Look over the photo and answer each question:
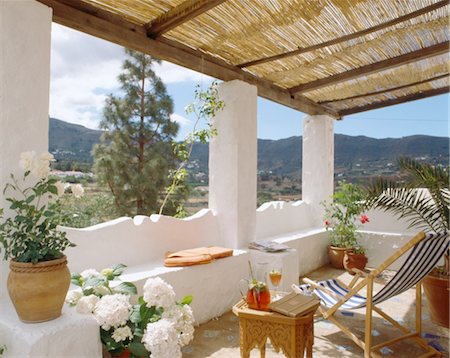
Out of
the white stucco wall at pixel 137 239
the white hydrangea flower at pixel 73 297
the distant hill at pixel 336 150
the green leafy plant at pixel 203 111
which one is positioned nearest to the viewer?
the white hydrangea flower at pixel 73 297

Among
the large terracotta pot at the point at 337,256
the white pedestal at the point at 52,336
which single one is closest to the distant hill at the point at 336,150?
the large terracotta pot at the point at 337,256

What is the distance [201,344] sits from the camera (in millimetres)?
2908

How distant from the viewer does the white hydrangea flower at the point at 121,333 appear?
6.61ft

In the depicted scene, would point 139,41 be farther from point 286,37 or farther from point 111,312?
point 111,312

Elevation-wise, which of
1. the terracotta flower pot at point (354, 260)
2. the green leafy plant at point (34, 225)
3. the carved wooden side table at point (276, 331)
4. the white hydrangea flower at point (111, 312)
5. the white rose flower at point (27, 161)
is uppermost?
the white rose flower at point (27, 161)

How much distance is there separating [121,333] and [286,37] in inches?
114

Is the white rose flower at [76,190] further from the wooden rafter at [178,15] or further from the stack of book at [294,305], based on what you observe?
the wooden rafter at [178,15]

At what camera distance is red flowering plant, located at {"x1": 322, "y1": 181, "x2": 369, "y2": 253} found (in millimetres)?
5543

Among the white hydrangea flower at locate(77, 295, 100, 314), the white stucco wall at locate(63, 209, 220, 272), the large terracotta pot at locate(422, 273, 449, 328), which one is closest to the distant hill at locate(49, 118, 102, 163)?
the white stucco wall at locate(63, 209, 220, 272)

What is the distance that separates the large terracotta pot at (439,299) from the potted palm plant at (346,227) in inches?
68.9

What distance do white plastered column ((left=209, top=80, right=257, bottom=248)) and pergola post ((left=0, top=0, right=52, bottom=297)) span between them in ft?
6.78

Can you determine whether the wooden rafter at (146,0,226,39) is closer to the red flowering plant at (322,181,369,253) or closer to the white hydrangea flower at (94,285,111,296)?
the white hydrangea flower at (94,285,111,296)

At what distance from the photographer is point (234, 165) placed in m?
4.04

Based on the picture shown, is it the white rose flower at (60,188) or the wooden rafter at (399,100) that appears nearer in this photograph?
the white rose flower at (60,188)
